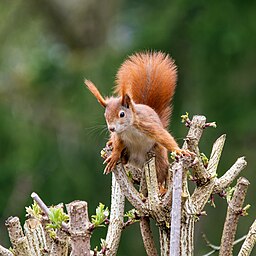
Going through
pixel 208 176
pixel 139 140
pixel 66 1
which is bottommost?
pixel 208 176

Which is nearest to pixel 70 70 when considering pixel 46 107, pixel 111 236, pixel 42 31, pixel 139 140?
pixel 46 107

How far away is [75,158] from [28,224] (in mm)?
3765

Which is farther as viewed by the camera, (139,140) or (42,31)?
(42,31)

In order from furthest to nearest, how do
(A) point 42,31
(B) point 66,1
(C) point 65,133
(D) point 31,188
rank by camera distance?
1. (A) point 42,31
2. (B) point 66,1
3. (C) point 65,133
4. (D) point 31,188

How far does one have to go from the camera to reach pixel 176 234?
1355 millimetres

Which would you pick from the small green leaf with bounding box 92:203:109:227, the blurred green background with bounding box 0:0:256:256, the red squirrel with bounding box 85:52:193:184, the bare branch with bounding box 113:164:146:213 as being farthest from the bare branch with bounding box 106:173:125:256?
the blurred green background with bounding box 0:0:256:256

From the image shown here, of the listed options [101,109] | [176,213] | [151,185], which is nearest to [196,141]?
[151,185]

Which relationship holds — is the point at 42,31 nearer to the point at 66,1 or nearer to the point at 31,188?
the point at 66,1

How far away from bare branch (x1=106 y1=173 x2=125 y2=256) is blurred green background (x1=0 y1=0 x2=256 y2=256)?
270cm

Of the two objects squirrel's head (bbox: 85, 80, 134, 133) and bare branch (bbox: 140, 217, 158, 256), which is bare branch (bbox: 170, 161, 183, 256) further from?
squirrel's head (bbox: 85, 80, 134, 133)

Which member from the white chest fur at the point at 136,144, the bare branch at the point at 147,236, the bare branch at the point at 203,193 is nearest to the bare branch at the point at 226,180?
the bare branch at the point at 203,193

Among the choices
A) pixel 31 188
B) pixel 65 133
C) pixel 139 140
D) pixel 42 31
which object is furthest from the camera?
pixel 42 31

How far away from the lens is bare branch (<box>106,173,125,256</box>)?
1567 mm

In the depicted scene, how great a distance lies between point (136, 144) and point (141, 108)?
5.5 inches
